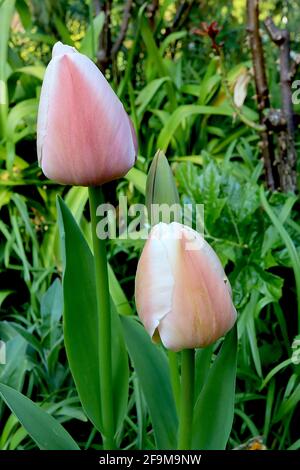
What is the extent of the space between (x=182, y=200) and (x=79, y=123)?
70cm

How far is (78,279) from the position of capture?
2.48 ft

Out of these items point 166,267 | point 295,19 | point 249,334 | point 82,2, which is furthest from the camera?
point 82,2

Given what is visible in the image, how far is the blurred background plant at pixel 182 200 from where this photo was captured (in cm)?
111

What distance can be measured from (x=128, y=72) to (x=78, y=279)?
3.83 ft

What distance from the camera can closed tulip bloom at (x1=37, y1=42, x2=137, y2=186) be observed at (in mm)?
552

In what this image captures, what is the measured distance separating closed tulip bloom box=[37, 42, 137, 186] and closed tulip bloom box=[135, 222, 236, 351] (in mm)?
83

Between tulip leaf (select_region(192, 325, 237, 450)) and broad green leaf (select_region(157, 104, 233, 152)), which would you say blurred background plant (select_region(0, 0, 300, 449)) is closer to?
broad green leaf (select_region(157, 104, 233, 152))

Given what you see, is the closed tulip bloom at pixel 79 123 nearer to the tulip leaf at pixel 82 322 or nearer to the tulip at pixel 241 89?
the tulip leaf at pixel 82 322

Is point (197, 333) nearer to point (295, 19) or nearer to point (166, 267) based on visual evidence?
point (166, 267)

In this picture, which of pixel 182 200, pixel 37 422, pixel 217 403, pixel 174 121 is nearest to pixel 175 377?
pixel 217 403

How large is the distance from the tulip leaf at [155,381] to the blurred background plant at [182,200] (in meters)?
0.23

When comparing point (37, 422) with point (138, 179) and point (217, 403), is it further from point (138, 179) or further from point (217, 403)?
point (138, 179)

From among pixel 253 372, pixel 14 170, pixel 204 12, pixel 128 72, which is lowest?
pixel 253 372

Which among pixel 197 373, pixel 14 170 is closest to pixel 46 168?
pixel 197 373
